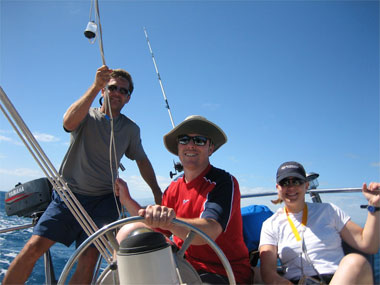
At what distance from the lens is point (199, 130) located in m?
2.14

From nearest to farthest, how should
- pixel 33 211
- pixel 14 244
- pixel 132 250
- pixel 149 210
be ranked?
pixel 132 250, pixel 149 210, pixel 33 211, pixel 14 244

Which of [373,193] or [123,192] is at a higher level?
[123,192]

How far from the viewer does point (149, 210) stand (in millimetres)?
1130

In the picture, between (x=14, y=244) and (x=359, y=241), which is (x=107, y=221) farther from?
(x=14, y=244)

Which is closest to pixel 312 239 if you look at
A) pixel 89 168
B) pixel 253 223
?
pixel 253 223

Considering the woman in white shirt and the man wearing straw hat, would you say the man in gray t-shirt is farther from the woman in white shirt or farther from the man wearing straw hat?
the woman in white shirt

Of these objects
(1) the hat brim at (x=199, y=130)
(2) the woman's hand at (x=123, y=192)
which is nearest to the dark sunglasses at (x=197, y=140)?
(1) the hat brim at (x=199, y=130)

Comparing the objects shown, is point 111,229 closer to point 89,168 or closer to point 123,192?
point 123,192

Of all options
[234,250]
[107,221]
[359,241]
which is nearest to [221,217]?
[234,250]

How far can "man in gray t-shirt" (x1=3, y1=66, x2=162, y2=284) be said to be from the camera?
7.43ft

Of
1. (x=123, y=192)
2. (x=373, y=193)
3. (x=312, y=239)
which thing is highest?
(x=123, y=192)

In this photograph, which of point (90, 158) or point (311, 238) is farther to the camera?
point (90, 158)

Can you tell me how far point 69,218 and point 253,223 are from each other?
172 centimetres

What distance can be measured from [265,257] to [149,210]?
1.32 meters
